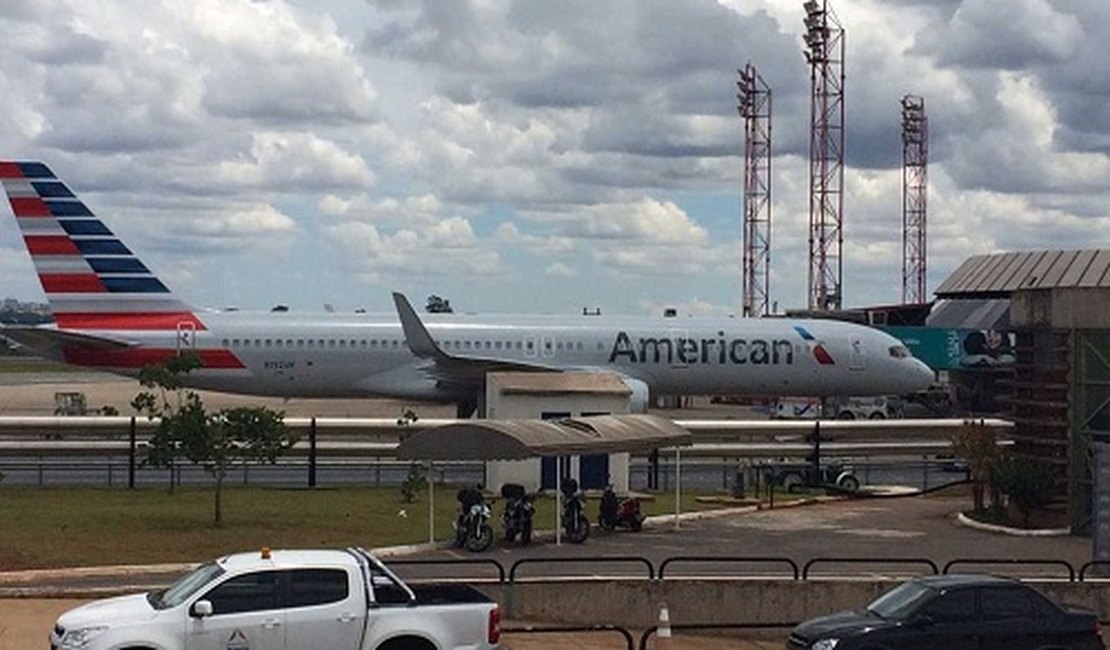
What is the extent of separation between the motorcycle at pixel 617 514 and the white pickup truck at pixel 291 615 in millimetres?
13404

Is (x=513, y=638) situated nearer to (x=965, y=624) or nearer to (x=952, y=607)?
(x=952, y=607)

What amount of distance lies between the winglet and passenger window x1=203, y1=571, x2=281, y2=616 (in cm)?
3133

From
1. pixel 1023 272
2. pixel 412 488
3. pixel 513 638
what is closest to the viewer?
pixel 513 638

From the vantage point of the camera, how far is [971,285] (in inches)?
3017

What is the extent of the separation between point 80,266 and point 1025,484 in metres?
32.1

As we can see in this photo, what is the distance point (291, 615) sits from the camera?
15.8 m

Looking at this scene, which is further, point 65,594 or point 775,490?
point 775,490

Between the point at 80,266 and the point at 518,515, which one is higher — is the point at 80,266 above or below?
above

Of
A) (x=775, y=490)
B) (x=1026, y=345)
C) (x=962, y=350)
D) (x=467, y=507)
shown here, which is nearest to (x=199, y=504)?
(x=467, y=507)

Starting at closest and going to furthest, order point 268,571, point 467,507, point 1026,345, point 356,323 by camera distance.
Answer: point 268,571
point 467,507
point 1026,345
point 356,323

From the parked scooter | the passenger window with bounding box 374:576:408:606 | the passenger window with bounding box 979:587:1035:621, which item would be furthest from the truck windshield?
the parked scooter

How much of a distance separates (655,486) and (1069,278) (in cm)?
2588

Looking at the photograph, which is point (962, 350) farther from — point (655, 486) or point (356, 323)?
point (655, 486)

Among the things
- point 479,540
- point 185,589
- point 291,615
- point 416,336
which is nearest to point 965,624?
point 291,615
